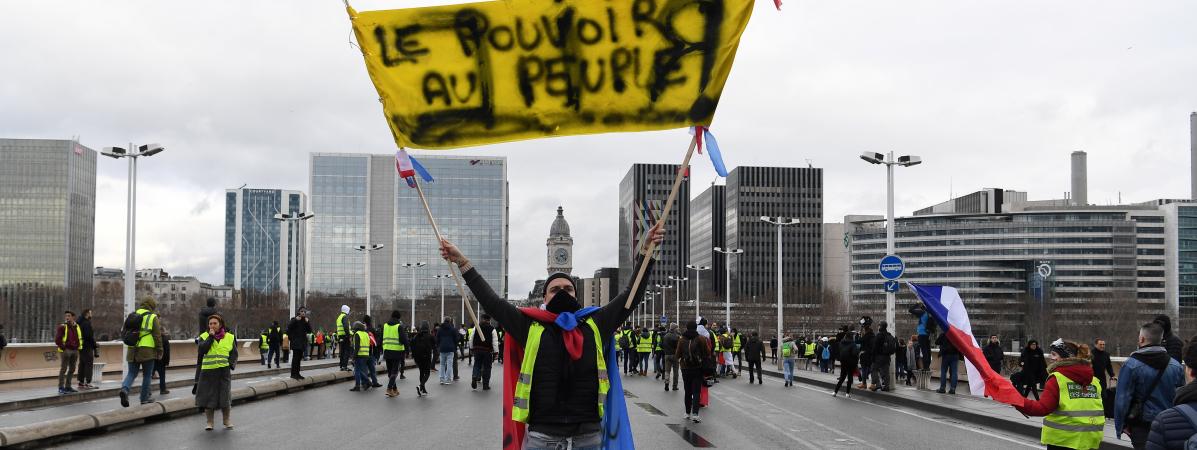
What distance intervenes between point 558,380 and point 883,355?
66.5ft

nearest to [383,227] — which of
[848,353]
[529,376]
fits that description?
[848,353]

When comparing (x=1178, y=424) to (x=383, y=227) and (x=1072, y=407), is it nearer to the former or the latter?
(x=1072, y=407)

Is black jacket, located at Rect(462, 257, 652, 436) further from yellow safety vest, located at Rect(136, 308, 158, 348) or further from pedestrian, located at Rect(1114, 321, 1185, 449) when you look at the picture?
yellow safety vest, located at Rect(136, 308, 158, 348)

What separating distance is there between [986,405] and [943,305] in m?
13.6

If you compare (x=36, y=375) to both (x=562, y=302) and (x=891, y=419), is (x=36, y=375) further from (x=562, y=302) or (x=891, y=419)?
(x=562, y=302)

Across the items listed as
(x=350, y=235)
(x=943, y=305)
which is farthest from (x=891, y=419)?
(x=350, y=235)

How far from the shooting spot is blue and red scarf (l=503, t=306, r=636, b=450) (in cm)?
631

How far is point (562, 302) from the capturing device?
652cm

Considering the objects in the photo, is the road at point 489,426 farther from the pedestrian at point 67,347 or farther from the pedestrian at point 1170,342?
the pedestrian at point 67,347

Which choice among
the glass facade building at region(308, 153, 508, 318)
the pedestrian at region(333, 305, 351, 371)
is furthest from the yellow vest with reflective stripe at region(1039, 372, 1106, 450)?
the glass facade building at region(308, 153, 508, 318)

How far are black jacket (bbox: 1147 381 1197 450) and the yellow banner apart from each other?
3.81 m

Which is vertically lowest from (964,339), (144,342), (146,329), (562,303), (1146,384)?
(144,342)

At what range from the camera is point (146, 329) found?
18.7 m

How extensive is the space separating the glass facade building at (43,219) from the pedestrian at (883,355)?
449ft
